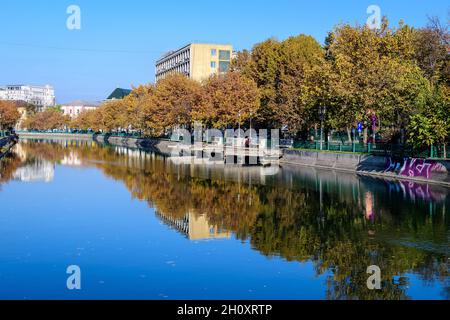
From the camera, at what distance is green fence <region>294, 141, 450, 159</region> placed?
148ft

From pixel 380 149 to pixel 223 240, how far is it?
111 ft

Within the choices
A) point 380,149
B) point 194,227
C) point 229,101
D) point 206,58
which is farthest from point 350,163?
point 206,58

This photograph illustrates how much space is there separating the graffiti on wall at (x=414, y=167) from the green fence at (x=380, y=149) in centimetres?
59

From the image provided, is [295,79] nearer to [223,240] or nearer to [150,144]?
[150,144]

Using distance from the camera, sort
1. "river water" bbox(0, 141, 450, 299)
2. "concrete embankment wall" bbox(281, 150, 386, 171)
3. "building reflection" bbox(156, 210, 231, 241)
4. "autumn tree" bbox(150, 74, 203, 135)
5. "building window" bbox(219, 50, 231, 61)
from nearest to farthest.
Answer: "river water" bbox(0, 141, 450, 299) < "building reflection" bbox(156, 210, 231, 241) < "concrete embankment wall" bbox(281, 150, 386, 171) < "autumn tree" bbox(150, 74, 203, 135) < "building window" bbox(219, 50, 231, 61)

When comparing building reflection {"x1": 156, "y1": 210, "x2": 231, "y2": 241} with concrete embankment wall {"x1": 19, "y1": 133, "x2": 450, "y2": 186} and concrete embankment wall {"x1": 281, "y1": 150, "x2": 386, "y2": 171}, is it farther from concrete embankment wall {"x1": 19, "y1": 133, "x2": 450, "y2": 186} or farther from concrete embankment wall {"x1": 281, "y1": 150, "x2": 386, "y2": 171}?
concrete embankment wall {"x1": 281, "y1": 150, "x2": 386, "y2": 171}

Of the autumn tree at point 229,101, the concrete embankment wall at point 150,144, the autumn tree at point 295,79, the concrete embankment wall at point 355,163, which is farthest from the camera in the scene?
the concrete embankment wall at point 150,144

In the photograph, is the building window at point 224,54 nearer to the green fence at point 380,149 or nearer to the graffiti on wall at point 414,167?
the green fence at point 380,149

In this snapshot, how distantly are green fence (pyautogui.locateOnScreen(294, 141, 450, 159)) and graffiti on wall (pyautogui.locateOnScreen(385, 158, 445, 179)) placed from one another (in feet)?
1.93

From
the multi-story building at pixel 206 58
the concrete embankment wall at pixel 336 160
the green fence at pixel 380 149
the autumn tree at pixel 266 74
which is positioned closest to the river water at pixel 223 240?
the green fence at pixel 380 149

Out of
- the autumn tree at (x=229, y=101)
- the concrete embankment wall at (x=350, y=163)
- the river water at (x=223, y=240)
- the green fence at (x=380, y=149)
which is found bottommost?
the river water at (x=223, y=240)

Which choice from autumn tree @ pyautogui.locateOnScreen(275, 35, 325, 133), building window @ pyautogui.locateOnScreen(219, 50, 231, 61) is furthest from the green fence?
building window @ pyautogui.locateOnScreen(219, 50, 231, 61)

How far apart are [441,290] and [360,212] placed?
14536mm

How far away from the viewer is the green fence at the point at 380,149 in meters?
45.0
